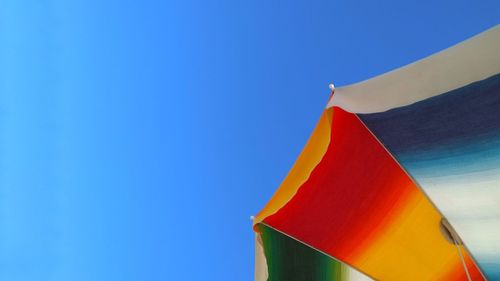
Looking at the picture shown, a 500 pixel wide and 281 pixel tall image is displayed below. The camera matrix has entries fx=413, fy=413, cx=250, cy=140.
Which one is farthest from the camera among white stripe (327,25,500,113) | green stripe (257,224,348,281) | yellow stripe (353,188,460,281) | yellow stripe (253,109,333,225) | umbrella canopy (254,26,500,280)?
green stripe (257,224,348,281)

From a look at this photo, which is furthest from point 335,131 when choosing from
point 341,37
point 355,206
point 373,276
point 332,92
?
point 341,37

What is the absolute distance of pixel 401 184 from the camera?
200 cm

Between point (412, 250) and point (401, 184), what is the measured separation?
0.47 m

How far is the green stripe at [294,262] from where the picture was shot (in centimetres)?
224

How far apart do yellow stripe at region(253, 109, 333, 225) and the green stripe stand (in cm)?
20

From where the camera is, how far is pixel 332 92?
5.39 feet

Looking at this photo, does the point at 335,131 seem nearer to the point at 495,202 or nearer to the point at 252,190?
the point at 495,202

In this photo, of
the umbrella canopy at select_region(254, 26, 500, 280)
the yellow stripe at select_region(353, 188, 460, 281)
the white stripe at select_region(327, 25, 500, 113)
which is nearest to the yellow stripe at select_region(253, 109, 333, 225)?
the umbrella canopy at select_region(254, 26, 500, 280)

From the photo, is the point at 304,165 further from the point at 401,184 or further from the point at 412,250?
the point at 412,250

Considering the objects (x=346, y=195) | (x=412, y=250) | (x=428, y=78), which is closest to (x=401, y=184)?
(x=346, y=195)

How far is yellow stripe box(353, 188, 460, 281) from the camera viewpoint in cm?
211

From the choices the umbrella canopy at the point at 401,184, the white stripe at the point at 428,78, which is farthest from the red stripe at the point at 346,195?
the white stripe at the point at 428,78

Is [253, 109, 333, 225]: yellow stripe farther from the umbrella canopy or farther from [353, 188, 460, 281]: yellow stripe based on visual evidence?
[353, 188, 460, 281]: yellow stripe

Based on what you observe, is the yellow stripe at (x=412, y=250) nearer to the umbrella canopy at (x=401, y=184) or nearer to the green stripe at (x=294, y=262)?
the umbrella canopy at (x=401, y=184)
